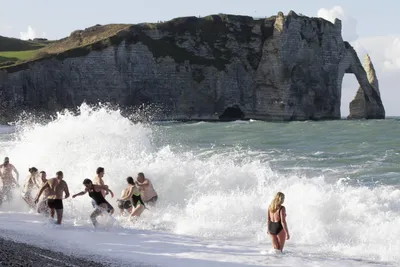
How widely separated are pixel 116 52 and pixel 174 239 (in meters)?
78.7

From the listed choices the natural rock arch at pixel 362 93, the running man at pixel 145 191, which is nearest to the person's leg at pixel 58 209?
the running man at pixel 145 191

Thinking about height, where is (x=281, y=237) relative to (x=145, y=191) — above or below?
below

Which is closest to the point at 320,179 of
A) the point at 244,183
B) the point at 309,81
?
the point at 244,183

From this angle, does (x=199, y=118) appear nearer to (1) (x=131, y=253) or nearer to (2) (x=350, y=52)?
(2) (x=350, y=52)

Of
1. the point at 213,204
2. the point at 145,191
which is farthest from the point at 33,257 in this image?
the point at 213,204

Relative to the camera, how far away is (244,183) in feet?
70.3

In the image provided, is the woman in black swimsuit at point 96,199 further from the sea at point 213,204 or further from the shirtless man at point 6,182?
the shirtless man at point 6,182

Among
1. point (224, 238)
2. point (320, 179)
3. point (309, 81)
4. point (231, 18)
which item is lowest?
point (224, 238)

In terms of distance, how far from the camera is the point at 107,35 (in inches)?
3792

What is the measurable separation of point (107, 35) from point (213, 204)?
268 ft

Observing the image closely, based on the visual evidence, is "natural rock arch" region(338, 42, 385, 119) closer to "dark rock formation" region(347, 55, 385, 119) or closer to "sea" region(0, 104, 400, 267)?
"dark rock formation" region(347, 55, 385, 119)

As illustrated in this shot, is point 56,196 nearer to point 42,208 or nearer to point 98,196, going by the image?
point 98,196

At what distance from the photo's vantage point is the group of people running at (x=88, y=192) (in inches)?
643

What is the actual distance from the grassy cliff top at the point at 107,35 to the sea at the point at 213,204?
196ft
